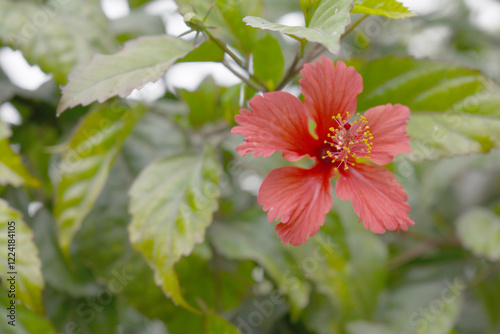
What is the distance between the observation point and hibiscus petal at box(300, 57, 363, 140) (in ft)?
1.53

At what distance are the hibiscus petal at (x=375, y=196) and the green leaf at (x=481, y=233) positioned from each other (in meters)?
0.46

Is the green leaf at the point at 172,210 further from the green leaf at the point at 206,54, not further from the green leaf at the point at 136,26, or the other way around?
the green leaf at the point at 136,26

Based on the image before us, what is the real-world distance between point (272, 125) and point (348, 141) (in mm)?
90

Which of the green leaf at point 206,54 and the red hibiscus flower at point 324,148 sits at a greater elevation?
the green leaf at point 206,54

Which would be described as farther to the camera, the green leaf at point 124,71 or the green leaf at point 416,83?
the green leaf at point 416,83

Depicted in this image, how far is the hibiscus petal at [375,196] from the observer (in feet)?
1.48

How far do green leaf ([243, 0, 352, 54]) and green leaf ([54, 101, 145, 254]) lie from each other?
33 cm

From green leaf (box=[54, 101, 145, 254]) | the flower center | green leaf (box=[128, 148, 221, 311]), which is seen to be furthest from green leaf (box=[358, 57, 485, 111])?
green leaf (box=[54, 101, 145, 254])

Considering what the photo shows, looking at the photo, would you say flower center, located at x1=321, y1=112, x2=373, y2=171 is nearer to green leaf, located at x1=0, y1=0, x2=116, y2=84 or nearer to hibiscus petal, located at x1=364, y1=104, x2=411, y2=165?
hibiscus petal, located at x1=364, y1=104, x2=411, y2=165

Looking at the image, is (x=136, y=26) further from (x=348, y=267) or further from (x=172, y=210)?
(x=348, y=267)

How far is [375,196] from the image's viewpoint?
0.47m

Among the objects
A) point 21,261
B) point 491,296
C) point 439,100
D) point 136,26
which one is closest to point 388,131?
point 439,100

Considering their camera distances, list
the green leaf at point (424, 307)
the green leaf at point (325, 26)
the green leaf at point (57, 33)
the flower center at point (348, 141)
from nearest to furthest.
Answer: the green leaf at point (325, 26) → the flower center at point (348, 141) → the green leaf at point (57, 33) → the green leaf at point (424, 307)

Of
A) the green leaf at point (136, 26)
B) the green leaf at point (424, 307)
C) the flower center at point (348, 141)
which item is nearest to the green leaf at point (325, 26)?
the flower center at point (348, 141)
